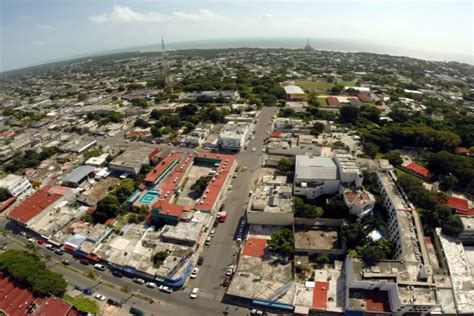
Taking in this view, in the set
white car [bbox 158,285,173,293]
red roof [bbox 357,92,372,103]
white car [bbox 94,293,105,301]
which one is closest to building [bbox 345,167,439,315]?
white car [bbox 158,285,173,293]

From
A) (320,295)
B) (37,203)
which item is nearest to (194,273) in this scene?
(320,295)

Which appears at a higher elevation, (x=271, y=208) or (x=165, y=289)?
(x=271, y=208)

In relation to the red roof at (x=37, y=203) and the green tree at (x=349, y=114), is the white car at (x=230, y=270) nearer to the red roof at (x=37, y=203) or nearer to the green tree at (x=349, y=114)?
the red roof at (x=37, y=203)

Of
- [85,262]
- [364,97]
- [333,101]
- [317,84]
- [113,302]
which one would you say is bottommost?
[113,302]

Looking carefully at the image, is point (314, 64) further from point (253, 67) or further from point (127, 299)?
point (127, 299)

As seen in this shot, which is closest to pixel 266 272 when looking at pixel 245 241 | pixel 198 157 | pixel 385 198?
pixel 245 241

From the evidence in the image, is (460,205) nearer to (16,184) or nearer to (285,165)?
(285,165)

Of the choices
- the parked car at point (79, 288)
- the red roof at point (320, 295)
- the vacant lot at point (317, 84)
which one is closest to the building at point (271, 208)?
the red roof at point (320, 295)

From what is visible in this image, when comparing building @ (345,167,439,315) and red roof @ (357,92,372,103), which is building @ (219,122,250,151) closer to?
building @ (345,167,439,315)
